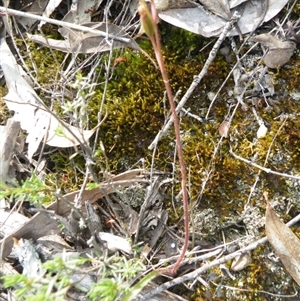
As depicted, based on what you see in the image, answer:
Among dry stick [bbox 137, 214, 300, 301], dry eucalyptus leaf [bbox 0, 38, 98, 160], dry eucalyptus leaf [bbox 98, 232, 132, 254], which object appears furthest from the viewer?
dry eucalyptus leaf [bbox 0, 38, 98, 160]

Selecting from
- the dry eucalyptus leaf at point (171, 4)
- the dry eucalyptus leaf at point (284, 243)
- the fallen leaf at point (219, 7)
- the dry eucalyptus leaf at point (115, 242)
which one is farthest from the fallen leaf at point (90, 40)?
the dry eucalyptus leaf at point (284, 243)

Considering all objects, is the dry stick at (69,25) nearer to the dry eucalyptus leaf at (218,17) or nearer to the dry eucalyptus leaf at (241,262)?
the dry eucalyptus leaf at (218,17)

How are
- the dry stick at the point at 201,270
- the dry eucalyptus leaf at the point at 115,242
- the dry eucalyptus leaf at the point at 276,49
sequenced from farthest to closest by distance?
the dry eucalyptus leaf at the point at 276,49 < the dry eucalyptus leaf at the point at 115,242 < the dry stick at the point at 201,270

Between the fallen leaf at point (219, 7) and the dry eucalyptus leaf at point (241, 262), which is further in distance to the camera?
the fallen leaf at point (219, 7)

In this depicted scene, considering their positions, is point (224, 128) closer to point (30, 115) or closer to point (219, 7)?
point (219, 7)

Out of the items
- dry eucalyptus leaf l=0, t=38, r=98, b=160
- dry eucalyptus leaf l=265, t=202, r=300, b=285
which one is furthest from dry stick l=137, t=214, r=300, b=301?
dry eucalyptus leaf l=0, t=38, r=98, b=160

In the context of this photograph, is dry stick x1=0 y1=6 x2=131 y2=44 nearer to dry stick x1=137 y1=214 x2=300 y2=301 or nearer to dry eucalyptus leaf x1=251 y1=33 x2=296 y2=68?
dry eucalyptus leaf x1=251 y1=33 x2=296 y2=68
